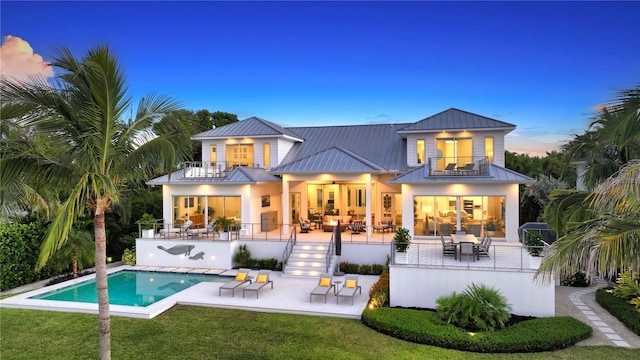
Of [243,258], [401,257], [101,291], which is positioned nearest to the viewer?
[101,291]

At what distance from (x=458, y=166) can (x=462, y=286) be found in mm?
8805

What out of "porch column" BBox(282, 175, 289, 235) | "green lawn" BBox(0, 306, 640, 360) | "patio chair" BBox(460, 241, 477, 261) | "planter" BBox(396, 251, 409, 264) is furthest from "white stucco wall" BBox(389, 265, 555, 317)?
"porch column" BBox(282, 175, 289, 235)

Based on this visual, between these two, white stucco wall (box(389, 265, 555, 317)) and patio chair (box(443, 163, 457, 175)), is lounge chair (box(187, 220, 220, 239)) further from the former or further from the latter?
patio chair (box(443, 163, 457, 175))

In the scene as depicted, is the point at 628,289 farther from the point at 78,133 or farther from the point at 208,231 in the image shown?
the point at 208,231

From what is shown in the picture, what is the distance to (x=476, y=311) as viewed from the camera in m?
11.8

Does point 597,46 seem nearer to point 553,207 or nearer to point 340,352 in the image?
point 553,207

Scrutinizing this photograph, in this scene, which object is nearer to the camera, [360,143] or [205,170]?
[205,170]

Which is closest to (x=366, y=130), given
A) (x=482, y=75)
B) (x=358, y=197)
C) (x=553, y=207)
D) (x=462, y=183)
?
(x=358, y=197)

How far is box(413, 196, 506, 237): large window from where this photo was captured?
20.2 meters

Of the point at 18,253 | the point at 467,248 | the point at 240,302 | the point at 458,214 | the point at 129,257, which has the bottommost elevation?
the point at 240,302

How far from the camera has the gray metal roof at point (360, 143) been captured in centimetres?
2639

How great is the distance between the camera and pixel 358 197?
2638 centimetres

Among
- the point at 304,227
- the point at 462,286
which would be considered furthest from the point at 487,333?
the point at 304,227

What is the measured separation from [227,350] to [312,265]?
8691 mm
